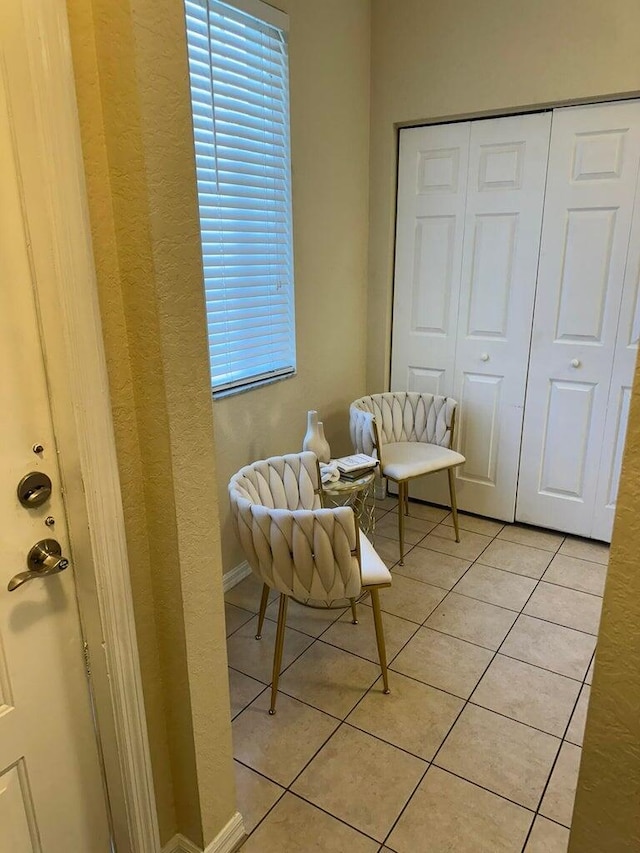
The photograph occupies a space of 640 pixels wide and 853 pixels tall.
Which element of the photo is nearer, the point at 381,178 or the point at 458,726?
the point at 458,726

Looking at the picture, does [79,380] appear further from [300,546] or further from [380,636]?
[380,636]

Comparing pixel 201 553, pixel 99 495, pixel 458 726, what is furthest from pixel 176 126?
pixel 458 726

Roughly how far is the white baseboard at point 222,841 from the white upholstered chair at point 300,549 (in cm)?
44

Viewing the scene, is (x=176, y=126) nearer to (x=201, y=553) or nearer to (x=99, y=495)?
(x=99, y=495)

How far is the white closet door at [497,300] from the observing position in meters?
2.70

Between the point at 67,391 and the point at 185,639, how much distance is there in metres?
0.58

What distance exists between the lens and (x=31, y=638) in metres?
1.07

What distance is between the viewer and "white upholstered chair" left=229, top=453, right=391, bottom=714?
5.42 ft

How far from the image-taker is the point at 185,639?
124 cm

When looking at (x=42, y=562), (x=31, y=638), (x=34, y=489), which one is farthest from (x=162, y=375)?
(x=31, y=638)

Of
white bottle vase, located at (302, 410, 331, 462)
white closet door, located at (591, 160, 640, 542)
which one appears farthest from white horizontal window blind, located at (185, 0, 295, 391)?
white closet door, located at (591, 160, 640, 542)

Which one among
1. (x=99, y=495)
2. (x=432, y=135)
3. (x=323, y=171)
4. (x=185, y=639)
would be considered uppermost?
(x=432, y=135)

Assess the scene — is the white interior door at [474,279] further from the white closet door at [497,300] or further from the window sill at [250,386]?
the window sill at [250,386]

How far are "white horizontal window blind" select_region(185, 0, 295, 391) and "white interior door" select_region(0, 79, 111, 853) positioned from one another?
125 centimetres
